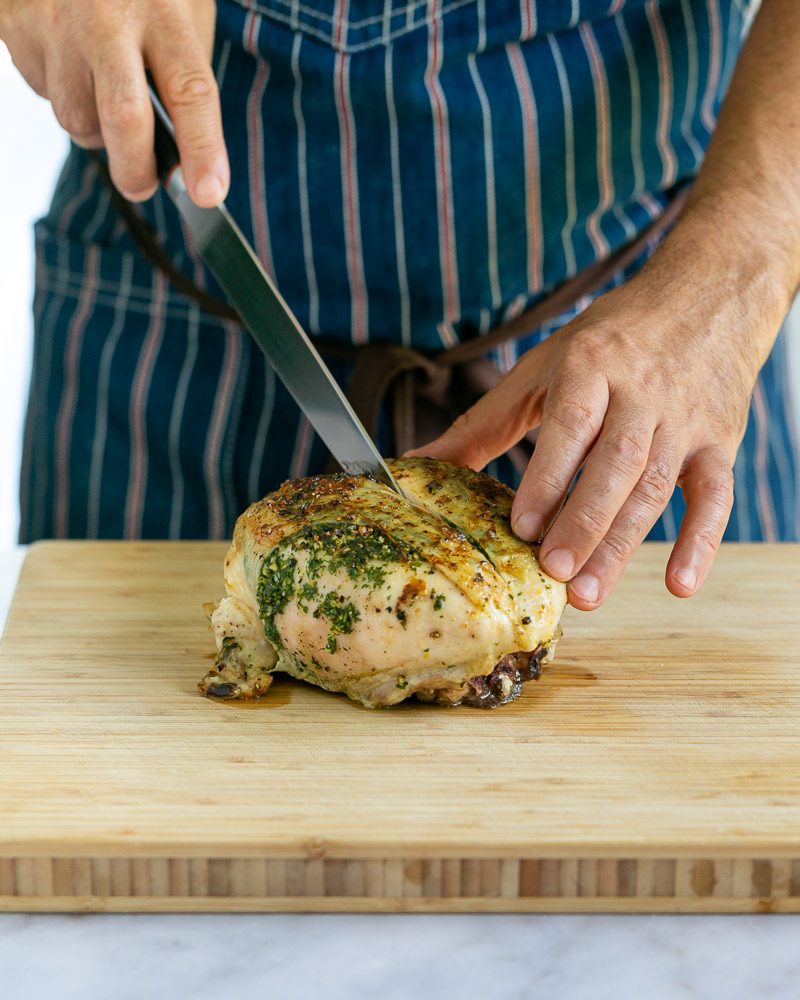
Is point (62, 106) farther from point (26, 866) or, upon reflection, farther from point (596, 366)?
point (26, 866)

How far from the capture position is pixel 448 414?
2324 millimetres

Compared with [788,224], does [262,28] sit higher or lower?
higher

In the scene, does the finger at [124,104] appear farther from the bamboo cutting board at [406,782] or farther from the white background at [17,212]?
the white background at [17,212]

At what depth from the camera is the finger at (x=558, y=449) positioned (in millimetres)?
1655

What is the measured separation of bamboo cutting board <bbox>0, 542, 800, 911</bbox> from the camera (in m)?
1.29

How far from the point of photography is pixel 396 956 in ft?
4.05

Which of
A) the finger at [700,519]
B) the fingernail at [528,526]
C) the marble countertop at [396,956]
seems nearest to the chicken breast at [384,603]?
the fingernail at [528,526]

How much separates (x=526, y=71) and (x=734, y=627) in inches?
39.8

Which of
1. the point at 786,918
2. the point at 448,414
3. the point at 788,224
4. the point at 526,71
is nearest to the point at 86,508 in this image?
the point at 448,414

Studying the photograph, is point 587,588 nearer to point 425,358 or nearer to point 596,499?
point 596,499

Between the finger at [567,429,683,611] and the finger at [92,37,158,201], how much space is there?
0.83 metres

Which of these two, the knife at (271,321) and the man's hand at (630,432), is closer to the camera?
the man's hand at (630,432)

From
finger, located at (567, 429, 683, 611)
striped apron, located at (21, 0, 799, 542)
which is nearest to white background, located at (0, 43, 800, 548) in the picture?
striped apron, located at (21, 0, 799, 542)

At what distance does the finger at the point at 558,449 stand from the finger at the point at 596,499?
2 cm
